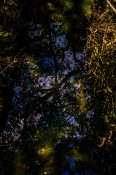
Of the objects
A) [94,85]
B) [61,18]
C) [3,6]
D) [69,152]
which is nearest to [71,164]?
[69,152]

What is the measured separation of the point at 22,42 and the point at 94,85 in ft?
3.93

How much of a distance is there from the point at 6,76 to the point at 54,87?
599 mm

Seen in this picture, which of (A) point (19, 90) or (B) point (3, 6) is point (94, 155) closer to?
(A) point (19, 90)

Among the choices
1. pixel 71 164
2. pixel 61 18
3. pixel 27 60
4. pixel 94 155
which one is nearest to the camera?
pixel 71 164

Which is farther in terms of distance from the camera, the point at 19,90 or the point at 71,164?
the point at 19,90

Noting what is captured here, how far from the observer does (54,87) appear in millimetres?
5172

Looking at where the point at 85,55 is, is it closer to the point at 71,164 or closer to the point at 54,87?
the point at 54,87

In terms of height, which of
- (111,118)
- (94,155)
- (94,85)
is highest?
(94,85)

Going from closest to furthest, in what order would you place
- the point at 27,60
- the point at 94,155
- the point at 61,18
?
the point at 94,155 → the point at 61,18 → the point at 27,60

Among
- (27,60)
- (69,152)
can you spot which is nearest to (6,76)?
(27,60)

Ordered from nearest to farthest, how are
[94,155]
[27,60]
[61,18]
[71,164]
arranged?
[71,164], [94,155], [61,18], [27,60]

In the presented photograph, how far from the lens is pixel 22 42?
17.5 feet

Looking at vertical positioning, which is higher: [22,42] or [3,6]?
[3,6]

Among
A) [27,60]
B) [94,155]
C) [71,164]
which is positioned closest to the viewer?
[71,164]
